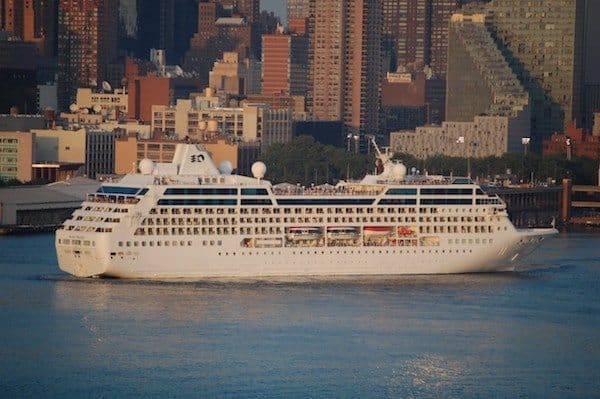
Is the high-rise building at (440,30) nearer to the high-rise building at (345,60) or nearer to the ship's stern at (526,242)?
the high-rise building at (345,60)

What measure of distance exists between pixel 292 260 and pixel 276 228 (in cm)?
103

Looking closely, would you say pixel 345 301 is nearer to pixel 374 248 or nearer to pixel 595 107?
pixel 374 248

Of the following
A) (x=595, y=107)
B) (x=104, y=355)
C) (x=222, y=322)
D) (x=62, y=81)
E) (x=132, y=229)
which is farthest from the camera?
(x=62, y=81)

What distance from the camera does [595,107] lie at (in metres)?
153

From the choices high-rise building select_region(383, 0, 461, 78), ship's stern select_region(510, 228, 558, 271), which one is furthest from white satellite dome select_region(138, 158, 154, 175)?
high-rise building select_region(383, 0, 461, 78)

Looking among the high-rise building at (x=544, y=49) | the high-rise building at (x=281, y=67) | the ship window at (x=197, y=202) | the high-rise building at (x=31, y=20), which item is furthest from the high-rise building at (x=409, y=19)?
the ship window at (x=197, y=202)

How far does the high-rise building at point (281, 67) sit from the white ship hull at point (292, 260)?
101m

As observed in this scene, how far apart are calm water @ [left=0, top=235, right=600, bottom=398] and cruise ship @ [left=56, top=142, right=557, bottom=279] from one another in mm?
870

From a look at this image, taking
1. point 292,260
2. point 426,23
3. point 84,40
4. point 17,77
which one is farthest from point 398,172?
point 426,23

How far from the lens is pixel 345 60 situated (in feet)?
509

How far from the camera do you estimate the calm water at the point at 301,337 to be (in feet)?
172

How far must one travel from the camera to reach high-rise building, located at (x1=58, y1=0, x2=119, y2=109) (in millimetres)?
175875

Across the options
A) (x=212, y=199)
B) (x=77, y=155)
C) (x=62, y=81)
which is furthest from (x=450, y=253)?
(x=62, y=81)

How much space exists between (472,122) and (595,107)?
14632 mm
